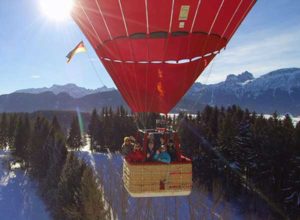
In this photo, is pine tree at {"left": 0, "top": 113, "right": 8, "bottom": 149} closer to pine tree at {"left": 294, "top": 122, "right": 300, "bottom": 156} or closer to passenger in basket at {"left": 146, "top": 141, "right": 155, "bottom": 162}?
pine tree at {"left": 294, "top": 122, "right": 300, "bottom": 156}

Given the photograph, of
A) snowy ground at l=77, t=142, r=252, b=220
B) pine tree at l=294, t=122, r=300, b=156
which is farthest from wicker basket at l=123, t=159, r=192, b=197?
pine tree at l=294, t=122, r=300, b=156

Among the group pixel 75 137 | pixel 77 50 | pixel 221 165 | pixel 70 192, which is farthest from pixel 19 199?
pixel 77 50

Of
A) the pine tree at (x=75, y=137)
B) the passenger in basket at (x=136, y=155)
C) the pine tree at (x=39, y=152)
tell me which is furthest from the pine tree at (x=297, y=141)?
the pine tree at (x=75, y=137)

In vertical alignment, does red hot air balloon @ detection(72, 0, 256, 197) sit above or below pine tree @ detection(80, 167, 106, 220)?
above

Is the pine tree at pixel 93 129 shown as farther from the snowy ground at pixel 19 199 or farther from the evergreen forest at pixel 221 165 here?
the snowy ground at pixel 19 199

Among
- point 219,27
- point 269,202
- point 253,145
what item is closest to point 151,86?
point 219,27

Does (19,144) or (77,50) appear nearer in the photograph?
(77,50)

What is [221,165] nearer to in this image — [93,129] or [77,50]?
[93,129]
